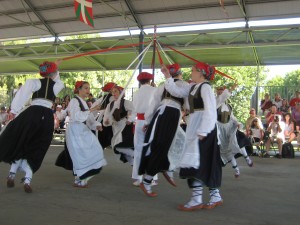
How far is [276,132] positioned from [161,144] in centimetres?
640

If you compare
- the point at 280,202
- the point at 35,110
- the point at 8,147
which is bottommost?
the point at 280,202

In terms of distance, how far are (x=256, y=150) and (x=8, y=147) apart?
7542 millimetres

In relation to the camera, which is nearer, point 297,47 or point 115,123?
point 115,123

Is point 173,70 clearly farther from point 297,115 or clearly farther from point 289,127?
point 297,115

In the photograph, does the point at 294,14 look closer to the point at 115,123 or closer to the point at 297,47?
the point at 297,47

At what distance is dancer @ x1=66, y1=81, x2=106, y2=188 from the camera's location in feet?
17.8

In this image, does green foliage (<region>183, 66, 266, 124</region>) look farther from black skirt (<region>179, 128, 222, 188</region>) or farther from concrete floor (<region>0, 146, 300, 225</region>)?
black skirt (<region>179, 128, 222, 188</region>)

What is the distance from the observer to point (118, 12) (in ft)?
38.0

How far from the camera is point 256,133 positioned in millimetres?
10695

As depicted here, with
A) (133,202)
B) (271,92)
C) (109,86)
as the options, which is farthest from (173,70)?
(271,92)

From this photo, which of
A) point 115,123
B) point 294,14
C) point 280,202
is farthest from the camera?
point 294,14

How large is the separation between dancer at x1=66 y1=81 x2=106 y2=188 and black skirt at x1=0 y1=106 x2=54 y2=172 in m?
0.42

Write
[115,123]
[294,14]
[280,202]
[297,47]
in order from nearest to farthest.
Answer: [280,202] → [115,123] → [294,14] → [297,47]

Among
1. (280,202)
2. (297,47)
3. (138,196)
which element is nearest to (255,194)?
(280,202)
